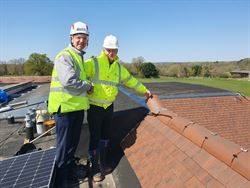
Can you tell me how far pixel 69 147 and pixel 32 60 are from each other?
98.1ft

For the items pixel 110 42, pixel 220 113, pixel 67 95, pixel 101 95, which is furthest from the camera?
pixel 220 113

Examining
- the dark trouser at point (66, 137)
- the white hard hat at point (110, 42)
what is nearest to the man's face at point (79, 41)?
the white hard hat at point (110, 42)

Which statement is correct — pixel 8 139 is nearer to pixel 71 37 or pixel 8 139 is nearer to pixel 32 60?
pixel 71 37

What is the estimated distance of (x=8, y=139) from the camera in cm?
629

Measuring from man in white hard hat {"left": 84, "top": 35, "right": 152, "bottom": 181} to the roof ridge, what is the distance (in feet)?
3.32

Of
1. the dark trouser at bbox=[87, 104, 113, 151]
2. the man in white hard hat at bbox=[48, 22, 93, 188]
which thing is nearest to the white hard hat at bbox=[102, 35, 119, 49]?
the man in white hard hat at bbox=[48, 22, 93, 188]

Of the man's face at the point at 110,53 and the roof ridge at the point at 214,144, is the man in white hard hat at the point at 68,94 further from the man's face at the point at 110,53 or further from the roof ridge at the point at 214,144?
the roof ridge at the point at 214,144

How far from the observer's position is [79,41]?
3.61 m

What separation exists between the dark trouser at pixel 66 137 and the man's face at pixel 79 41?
3.03 ft

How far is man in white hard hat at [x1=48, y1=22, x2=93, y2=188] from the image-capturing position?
134 inches

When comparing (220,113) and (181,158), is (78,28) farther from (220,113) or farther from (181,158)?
(220,113)

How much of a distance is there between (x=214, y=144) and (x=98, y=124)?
1.83 m

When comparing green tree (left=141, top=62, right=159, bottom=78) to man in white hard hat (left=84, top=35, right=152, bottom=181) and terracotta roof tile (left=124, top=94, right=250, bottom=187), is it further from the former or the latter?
man in white hard hat (left=84, top=35, right=152, bottom=181)

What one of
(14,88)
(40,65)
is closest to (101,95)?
(14,88)
